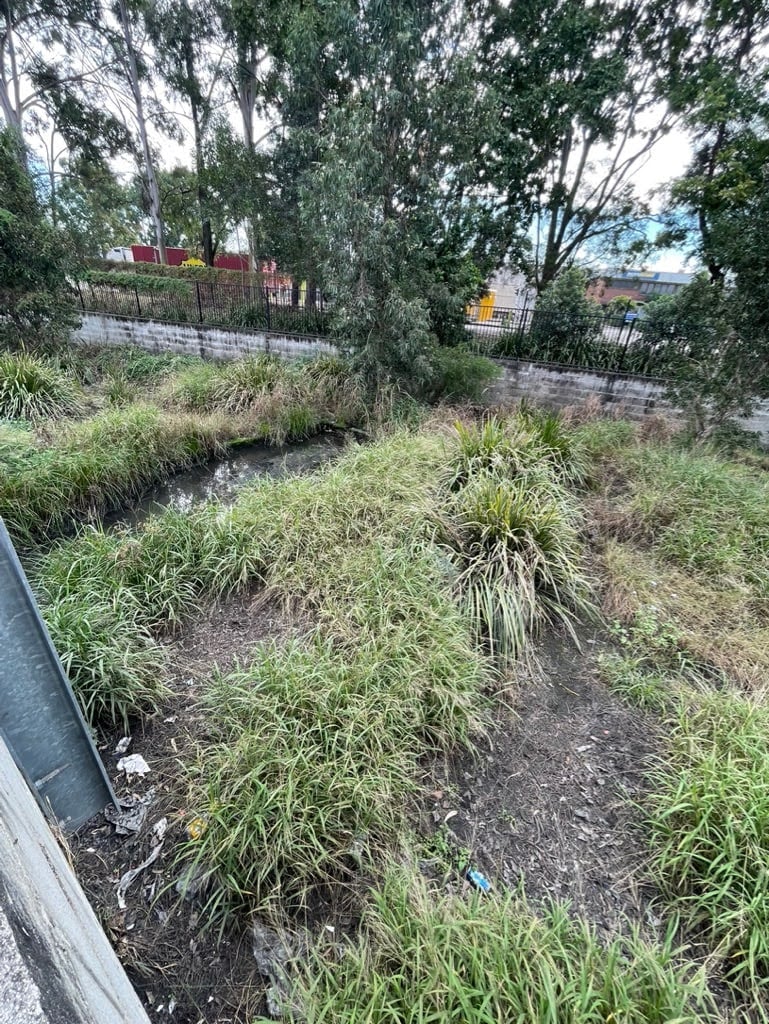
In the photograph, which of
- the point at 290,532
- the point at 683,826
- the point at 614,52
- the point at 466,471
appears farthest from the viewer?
the point at 614,52

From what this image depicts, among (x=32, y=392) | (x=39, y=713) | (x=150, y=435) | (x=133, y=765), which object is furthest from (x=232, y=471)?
(x=39, y=713)

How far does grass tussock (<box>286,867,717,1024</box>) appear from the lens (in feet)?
3.36

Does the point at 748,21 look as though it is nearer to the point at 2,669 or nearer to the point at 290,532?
the point at 290,532

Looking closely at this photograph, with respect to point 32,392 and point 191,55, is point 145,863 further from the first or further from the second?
point 191,55

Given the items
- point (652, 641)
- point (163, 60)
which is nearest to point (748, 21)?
point (652, 641)

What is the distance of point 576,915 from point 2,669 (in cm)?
182

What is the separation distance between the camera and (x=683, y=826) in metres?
1.47

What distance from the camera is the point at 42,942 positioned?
1.85 ft

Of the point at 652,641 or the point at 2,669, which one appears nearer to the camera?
the point at 2,669

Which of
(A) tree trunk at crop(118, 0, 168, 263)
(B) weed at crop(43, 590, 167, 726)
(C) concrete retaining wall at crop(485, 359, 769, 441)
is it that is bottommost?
(B) weed at crop(43, 590, 167, 726)

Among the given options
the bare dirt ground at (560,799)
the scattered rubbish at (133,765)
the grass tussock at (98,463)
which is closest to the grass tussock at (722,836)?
the bare dirt ground at (560,799)

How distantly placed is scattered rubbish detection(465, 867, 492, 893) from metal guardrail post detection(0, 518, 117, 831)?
4.23ft

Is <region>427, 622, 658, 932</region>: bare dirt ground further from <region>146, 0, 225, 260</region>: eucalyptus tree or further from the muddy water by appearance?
<region>146, 0, 225, 260</region>: eucalyptus tree

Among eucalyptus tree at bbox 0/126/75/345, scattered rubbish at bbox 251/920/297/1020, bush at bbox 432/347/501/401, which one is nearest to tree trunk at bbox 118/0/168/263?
eucalyptus tree at bbox 0/126/75/345
